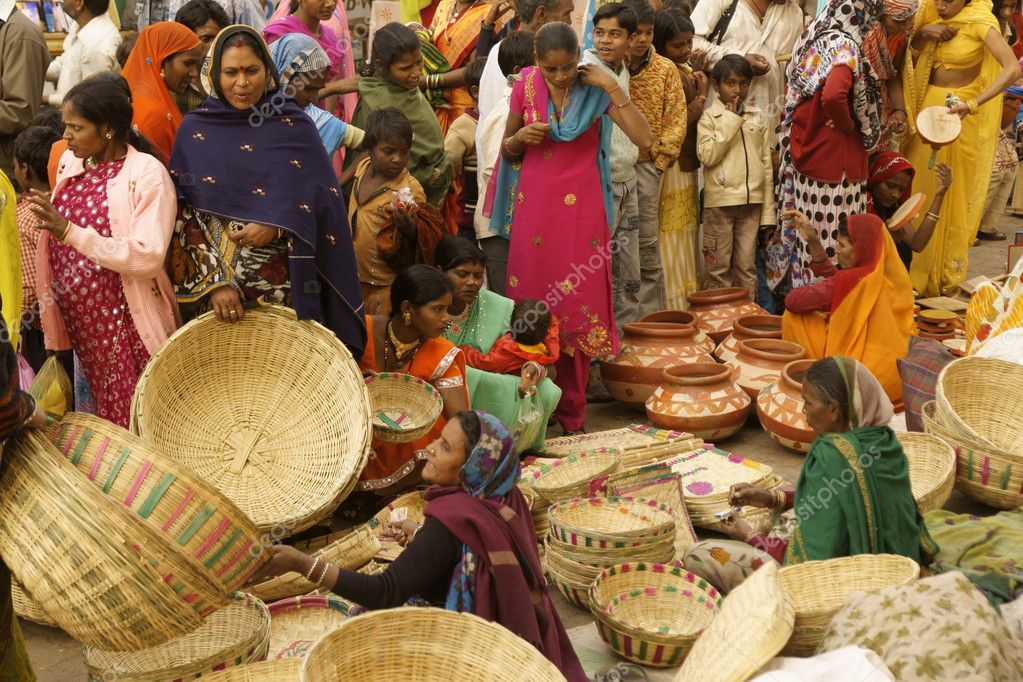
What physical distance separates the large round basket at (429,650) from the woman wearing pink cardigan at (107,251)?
1.72 meters

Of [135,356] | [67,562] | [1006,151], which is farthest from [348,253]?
[1006,151]

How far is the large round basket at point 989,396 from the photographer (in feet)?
16.5

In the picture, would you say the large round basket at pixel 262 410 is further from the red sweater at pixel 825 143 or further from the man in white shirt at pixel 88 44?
the red sweater at pixel 825 143

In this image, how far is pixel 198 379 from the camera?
409 cm

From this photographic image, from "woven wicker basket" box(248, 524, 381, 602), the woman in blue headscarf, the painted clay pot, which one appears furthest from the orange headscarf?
the painted clay pot

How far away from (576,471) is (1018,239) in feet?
13.3

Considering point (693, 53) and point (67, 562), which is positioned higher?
point (693, 53)

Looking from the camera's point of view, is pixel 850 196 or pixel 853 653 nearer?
pixel 853 653

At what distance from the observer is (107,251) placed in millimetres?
3887

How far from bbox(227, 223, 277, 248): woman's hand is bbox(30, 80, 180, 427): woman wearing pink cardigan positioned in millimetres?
230

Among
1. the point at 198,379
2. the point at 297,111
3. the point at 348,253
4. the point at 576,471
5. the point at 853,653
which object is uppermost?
the point at 297,111

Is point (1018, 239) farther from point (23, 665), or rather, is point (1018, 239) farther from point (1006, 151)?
point (23, 665)

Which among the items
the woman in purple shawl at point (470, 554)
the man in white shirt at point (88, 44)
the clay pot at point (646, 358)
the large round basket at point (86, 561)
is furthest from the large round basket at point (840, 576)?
the man in white shirt at point (88, 44)

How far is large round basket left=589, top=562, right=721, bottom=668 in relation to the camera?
12.2 ft
